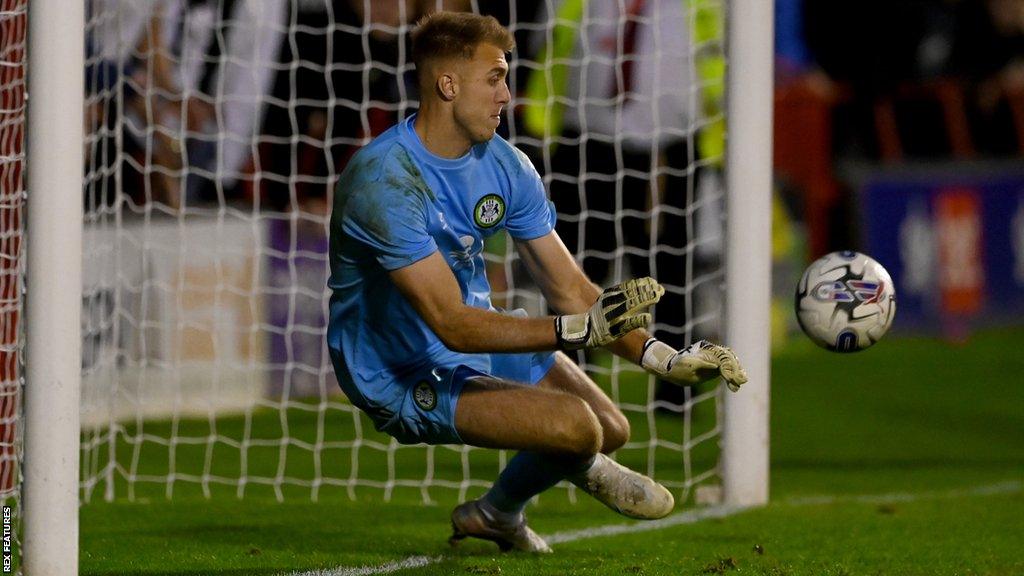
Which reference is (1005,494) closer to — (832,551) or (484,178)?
(832,551)

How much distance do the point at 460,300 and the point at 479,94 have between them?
2.07ft

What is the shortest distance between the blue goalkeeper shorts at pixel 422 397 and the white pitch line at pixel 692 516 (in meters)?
0.48

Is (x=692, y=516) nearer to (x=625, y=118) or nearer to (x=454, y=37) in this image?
(x=454, y=37)

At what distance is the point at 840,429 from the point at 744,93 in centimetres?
341

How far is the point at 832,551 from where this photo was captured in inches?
214

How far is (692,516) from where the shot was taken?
251 inches

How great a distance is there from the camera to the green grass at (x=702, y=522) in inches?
205

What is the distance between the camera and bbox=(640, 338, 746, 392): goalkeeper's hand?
437cm

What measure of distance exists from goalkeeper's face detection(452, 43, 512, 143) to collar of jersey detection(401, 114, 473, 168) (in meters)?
0.11

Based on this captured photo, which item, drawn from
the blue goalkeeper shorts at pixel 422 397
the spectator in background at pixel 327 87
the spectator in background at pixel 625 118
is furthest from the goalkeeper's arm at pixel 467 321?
the spectator in background at pixel 625 118

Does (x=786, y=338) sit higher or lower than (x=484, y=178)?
lower

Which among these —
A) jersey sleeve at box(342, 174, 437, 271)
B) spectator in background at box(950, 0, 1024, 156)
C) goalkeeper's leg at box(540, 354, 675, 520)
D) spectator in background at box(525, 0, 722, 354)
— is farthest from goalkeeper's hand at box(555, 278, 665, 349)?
spectator in background at box(950, 0, 1024, 156)

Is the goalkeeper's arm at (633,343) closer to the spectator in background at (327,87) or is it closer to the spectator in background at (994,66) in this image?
the spectator in background at (327,87)

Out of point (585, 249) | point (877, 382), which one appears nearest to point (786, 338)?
point (877, 382)
